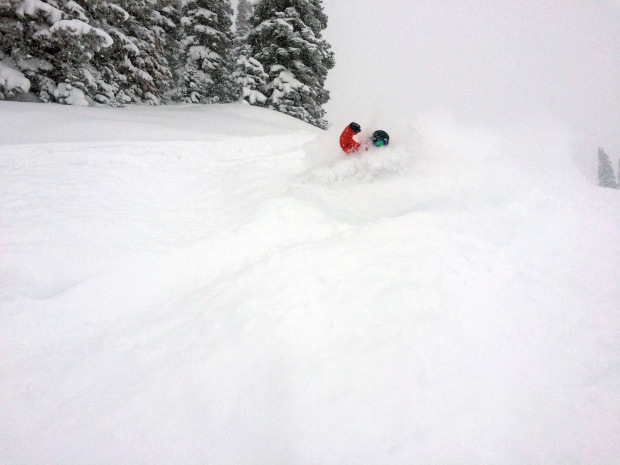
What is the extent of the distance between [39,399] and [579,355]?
3.47m

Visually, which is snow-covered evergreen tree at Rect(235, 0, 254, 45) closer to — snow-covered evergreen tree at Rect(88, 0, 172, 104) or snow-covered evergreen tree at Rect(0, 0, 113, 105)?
snow-covered evergreen tree at Rect(88, 0, 172, 104)

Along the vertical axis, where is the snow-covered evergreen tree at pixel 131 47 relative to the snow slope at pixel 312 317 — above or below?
above

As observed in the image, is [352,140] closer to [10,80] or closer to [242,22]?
[10,80]

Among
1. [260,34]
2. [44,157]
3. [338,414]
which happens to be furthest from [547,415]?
[260,34]

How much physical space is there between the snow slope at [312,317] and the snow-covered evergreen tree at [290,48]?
453 inches

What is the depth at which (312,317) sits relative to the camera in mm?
2396

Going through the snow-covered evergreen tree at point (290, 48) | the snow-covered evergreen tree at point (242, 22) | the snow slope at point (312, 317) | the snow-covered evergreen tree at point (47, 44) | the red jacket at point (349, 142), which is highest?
the snow-covered evergreen tree at point (242, 22)

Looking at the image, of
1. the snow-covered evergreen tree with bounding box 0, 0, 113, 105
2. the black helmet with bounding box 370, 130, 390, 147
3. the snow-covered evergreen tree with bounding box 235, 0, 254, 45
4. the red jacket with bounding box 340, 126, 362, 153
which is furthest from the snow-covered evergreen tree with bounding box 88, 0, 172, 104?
the snow-covered evergreen tree with bounding box 235, 0, 254, 45

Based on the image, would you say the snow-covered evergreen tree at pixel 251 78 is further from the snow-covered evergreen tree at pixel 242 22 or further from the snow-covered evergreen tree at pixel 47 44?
the snow-covered evergreen tree at pixel 242 22

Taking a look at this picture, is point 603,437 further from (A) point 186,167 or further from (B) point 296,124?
(B) point 296,124

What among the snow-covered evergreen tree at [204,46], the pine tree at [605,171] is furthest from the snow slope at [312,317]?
the pine tree at [605,171]

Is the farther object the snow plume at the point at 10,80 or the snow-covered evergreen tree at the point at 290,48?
the snow-covered evergreen tree at the point at 290,48

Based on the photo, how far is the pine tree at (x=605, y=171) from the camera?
26.8 m

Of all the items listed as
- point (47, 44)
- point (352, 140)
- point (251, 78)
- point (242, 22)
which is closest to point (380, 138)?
point (352, 140)
